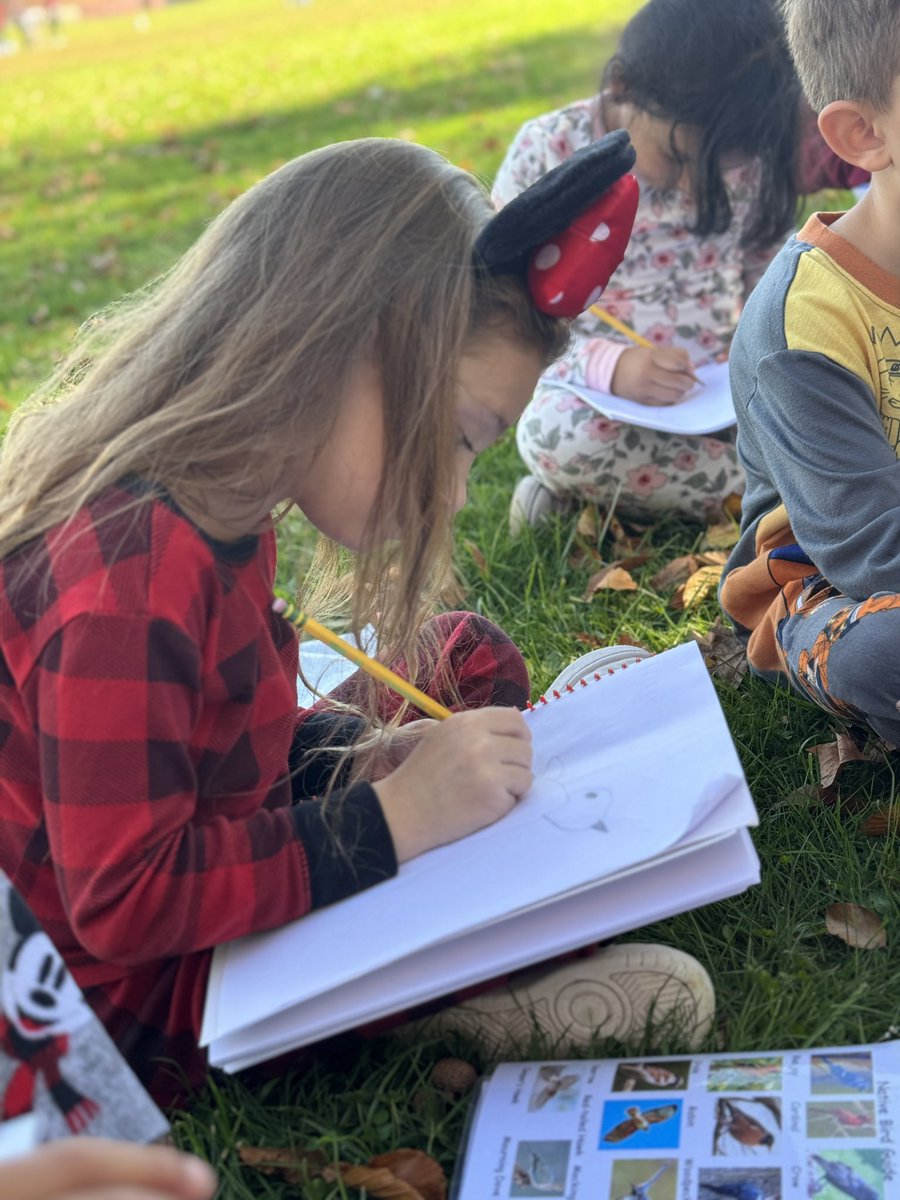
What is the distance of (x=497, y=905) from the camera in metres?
1.21

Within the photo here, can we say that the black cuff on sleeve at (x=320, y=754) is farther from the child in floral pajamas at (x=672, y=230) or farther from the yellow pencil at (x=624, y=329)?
the yellow pencil at (x=624, y=329)

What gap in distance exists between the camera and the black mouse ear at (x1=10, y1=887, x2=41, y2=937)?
1021 millimetres

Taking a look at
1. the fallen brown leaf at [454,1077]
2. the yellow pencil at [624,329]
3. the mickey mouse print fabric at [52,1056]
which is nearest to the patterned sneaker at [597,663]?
the fallen brown leaf at [454,1077]

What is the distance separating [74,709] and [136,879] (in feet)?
0.52

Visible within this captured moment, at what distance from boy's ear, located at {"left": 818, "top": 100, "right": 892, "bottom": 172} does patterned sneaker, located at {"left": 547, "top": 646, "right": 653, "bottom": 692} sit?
0.69 metres

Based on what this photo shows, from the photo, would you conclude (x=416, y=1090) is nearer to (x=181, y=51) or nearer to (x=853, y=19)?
(x=853, y=19)

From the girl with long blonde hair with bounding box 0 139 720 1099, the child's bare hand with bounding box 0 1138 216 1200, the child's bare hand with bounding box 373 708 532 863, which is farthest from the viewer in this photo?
the child's bare hand with bounding box 373 708 532 863

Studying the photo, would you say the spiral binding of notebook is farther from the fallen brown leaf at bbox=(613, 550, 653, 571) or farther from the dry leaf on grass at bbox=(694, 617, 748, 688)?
the fallen brown leaf at bbox=(613, 550, 653, 571)

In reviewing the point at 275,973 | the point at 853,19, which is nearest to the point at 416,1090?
the point at 275,973

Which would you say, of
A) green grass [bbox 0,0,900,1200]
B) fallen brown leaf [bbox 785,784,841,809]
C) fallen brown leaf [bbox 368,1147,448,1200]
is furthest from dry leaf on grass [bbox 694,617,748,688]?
fallen brown leaf [bbox 368,1147,448,1200]

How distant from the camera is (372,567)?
150 centimetres

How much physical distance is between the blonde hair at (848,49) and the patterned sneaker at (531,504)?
97cm

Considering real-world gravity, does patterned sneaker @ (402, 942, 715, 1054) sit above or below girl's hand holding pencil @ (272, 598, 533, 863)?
below

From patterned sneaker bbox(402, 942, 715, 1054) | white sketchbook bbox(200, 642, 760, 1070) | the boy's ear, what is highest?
the boy's ear
